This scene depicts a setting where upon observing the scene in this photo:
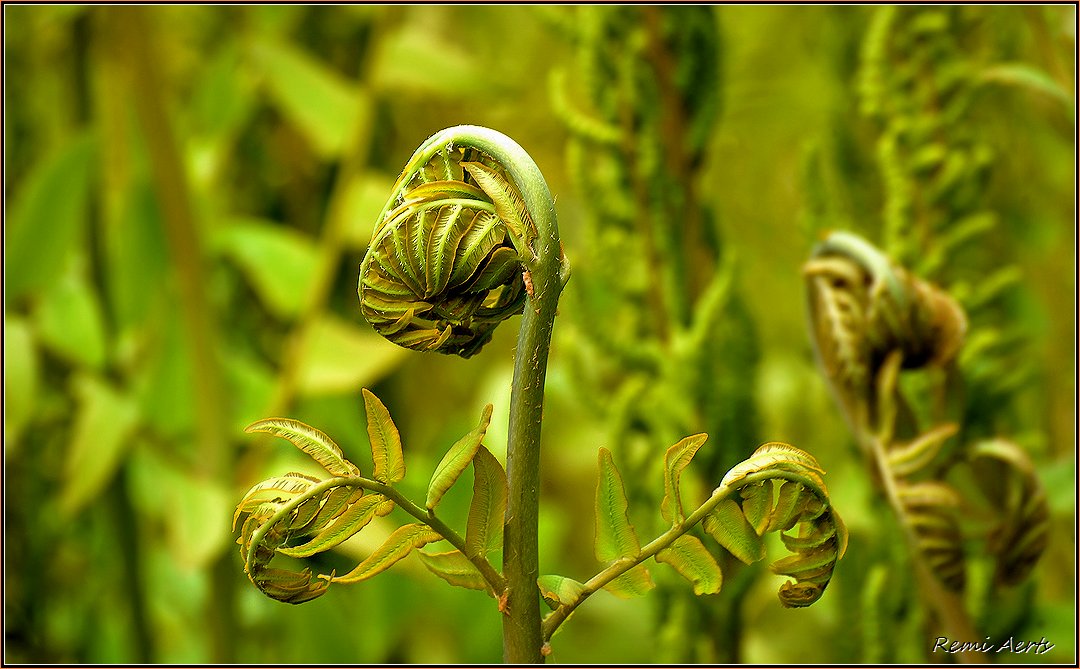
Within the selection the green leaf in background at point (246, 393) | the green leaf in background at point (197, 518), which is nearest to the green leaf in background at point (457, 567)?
the green leaf in background at point (197, 518)

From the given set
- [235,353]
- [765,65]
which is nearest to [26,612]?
[235,353]

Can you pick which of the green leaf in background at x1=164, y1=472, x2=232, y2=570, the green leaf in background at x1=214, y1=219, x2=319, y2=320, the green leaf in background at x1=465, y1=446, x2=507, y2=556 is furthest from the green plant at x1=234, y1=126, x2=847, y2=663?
the green leaf in background at x1=214, y1=219, x2=319, y2=320

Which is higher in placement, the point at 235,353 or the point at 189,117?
the point at 189,117

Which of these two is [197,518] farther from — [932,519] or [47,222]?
[932,519]

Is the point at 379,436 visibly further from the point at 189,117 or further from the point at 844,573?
the point at 189,117

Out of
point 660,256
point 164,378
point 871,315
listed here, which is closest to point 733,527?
point 871,315

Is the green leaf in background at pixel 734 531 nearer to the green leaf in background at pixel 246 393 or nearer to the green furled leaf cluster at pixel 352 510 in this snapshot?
the green furled leaf cluster at pixel 352 510

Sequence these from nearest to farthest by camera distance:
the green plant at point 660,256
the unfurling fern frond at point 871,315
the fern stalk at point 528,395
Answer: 1. the fern stalk at point 528,395
2. the unfurling fern frond at point 871,315
3. the green plant at point 660,256
